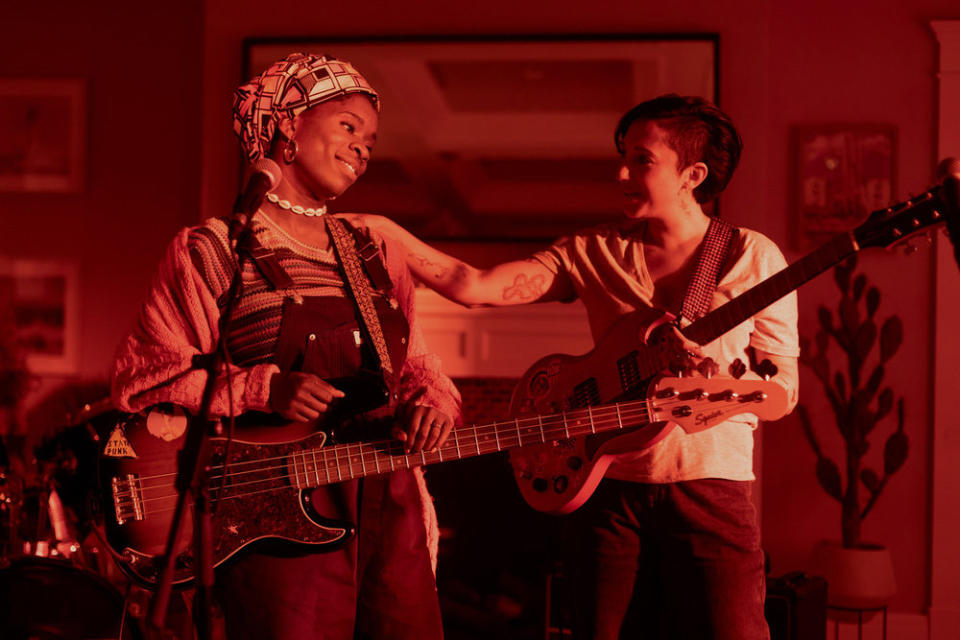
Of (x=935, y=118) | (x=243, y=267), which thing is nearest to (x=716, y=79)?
(x=935, y=118)

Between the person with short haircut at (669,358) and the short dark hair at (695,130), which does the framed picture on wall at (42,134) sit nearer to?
the person with short haircut at (669,358)

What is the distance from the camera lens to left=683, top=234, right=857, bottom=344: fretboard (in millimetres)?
1974

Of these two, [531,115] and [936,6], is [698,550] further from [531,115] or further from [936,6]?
[936,6]

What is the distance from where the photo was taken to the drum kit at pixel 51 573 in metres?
A: 2.72

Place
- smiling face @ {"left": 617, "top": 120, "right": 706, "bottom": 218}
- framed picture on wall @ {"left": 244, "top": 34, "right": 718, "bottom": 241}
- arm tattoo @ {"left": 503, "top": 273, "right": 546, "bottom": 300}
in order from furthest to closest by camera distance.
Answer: framed picture on wall @ {"left": 244, "top": 34, "right": 718, "bottom": 241}
arm tattoo @ {"left": 503, "top": 273, "right": 546, "bottom": 300}
smiling face @ {"left": 617, "top": 120, "right": 706, "bottom": 218}

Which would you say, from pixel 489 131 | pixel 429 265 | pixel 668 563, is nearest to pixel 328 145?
pixel 429 265

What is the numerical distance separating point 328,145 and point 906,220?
1179 mm

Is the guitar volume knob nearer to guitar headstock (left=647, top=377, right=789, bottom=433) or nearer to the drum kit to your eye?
guitar headstock (left=647, top=377, right=789, bottom=433)

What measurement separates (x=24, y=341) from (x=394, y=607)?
3.42 meters

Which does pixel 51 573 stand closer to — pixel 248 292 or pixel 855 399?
pixel 248 292

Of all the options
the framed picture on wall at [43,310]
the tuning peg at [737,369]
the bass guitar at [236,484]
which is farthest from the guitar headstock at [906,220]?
the framed picture on wall at [43,310]

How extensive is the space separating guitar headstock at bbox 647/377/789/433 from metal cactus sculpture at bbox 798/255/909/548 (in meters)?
1.92

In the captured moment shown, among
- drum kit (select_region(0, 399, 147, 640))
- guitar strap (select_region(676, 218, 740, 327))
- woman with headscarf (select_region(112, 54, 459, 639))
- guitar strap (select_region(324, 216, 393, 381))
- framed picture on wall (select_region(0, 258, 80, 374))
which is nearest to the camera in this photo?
woman with headscarf (select_region(112, 54, 459, 639))

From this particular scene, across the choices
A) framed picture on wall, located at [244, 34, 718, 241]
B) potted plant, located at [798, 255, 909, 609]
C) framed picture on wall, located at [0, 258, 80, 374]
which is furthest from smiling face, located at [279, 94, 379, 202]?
framed picture on wall, located at [0, 258, 80, 374]
